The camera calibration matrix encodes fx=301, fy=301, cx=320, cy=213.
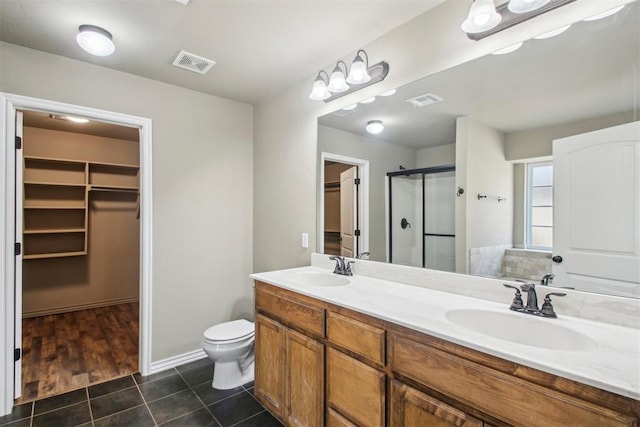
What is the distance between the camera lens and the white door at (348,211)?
232 centimetres

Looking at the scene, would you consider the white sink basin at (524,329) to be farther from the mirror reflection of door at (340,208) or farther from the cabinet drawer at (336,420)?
the mirror reflection of door at (340,208)

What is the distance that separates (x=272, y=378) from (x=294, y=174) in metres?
1.61

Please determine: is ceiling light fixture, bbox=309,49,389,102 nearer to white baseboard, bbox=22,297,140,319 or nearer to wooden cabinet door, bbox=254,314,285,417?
wooden cabinet door, bbox=254,314,285,417

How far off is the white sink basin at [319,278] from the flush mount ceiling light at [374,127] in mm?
1057

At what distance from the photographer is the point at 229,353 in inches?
91.4

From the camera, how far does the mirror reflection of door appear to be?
7.64 feet

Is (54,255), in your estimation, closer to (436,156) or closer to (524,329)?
(436,156)

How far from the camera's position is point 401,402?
4.04 ft

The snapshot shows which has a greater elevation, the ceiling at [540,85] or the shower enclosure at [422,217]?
the ceiling at [540,85]

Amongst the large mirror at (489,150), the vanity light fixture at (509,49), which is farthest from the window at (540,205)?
the vanity light fixture at (509,49)

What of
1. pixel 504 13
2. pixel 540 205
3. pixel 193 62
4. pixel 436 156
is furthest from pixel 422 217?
pixel 193 62

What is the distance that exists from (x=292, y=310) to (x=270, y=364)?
0.47 meters

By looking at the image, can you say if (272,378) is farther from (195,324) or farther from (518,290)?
(518,290)

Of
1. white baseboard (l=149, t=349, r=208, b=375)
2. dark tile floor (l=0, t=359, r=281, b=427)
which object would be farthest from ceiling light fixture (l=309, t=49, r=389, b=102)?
white baseboard (l=149, t=349, r=208, b=375)
